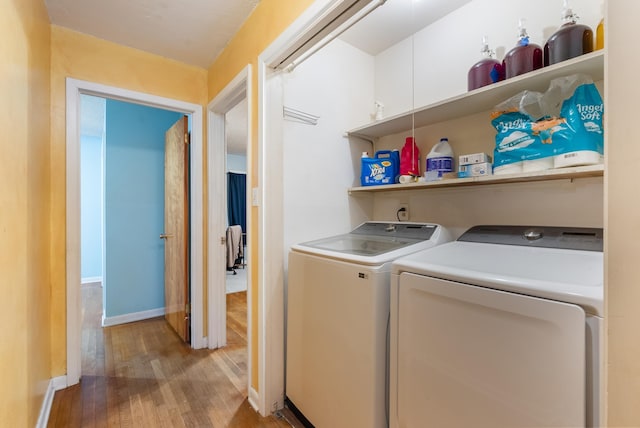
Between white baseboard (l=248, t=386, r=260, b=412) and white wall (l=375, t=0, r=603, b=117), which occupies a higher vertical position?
white wall (l=375, t=0, r=603, b=117)

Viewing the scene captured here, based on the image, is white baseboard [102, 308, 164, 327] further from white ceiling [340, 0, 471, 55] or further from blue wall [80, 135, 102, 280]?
white ceiling [340, 0, 471, 55]

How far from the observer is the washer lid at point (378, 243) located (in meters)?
1.29

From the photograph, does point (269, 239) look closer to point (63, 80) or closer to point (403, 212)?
point (403, 212)

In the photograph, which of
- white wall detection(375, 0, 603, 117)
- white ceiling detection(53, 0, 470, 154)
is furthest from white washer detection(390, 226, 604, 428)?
white ceiling detection(53, 0, 470, 154)

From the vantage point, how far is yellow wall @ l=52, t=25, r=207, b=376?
74.4 inches

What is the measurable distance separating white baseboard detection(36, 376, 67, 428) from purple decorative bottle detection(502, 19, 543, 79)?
9.58 ft

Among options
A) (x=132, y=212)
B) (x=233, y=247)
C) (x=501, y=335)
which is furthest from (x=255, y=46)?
(x=233, y=247)

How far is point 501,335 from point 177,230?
2.65 meters

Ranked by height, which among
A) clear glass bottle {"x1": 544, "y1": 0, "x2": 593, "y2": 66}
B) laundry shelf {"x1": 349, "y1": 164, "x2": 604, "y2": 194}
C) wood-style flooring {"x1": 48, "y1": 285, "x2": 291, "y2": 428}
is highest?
clear glass bottle {"x1": 544, "y1": 0, "x2": 593, "y2": 66}

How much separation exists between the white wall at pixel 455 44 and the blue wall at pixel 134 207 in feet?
7.72

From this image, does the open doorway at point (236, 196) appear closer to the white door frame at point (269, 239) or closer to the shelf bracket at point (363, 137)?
the white door frame at point (269, 239)

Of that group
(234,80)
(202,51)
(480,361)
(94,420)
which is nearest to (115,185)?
(202,51)

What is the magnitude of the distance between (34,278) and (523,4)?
290 cm

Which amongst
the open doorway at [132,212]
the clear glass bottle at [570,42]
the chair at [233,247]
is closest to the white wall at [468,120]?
the clear glass bottle at [570,42]
